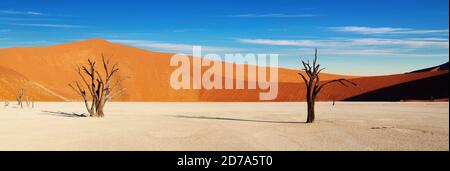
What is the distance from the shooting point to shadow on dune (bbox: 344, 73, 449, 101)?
66819 millimetres

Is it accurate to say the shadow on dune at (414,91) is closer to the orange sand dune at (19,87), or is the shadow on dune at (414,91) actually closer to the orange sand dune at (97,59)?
the orange sand dune at (97,59)

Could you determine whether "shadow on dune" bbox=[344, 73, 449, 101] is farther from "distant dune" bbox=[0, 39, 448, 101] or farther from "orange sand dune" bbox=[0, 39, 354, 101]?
"orange sand dune" bbox=[0, 39, 354, 101]

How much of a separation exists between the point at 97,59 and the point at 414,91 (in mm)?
56912

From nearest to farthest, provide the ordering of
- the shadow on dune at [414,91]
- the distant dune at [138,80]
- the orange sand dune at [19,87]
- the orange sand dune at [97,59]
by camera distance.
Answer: the orange sand dune at [19,87] → the shadow on dune at [414,91] → the distant dune at [138,80] → the orange sand dune at [97,59]

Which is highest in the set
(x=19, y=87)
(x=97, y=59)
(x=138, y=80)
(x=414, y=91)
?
(x=97, y=59)

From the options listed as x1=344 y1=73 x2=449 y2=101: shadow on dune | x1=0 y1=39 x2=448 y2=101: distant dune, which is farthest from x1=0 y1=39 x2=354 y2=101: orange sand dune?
x1=344 y1=73 x2=449 y2=101: shadow on dune

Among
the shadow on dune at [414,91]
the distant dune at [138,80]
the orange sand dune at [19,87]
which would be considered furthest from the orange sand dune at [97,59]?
the shadow on dune at [414,91]

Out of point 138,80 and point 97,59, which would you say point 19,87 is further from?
point 97,59

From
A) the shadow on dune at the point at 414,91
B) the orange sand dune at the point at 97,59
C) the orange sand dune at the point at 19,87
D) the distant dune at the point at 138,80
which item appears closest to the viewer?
the orange sand dune at the point at 19,87

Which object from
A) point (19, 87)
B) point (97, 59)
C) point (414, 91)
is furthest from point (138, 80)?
point (414, 91)

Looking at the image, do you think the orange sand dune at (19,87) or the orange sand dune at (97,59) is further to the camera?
the orange sand dune at (97,59)

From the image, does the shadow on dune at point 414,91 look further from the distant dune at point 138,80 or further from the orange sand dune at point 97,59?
the orange sand dune at point 97,59

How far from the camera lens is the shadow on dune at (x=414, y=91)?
219 feet

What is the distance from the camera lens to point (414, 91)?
232 feet
